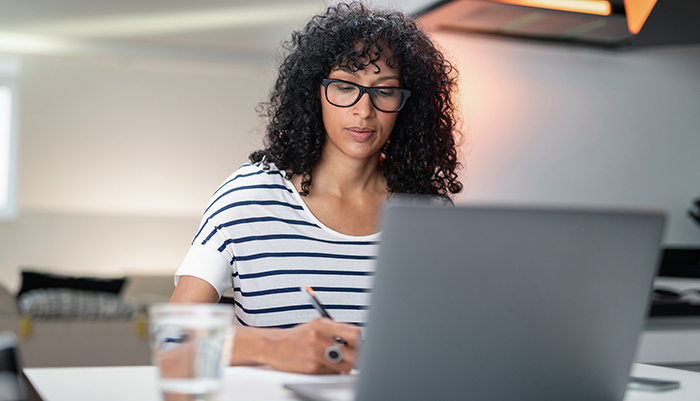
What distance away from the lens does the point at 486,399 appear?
24.2 inches

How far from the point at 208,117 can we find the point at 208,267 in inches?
180

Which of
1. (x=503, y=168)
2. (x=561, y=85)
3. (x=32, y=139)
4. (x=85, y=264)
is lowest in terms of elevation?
(x=85, y=264)

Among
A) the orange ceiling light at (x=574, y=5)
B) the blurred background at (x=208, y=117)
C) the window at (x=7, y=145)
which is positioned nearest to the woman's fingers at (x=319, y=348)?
the orange ceiling light at (x=574, y=5)

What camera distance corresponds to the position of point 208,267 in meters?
1.18

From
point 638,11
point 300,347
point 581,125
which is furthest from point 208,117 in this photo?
point 300,347

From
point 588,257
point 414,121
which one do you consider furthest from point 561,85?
point 588,257

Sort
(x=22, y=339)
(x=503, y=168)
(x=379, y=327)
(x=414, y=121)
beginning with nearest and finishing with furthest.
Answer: (x=379, y=327) < (x=414, y=121) < (x=22, y=339) < (x=503, y=168)

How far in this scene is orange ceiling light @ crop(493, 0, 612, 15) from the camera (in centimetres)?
299

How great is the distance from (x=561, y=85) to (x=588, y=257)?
3.95 meters

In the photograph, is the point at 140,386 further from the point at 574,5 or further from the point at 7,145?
the point at 7,145

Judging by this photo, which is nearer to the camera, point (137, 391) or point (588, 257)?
point (588, 257)

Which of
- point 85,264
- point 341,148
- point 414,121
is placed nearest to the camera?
point 341,148

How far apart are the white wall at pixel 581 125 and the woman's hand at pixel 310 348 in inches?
127

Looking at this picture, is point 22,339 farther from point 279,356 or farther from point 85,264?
point 279,356
